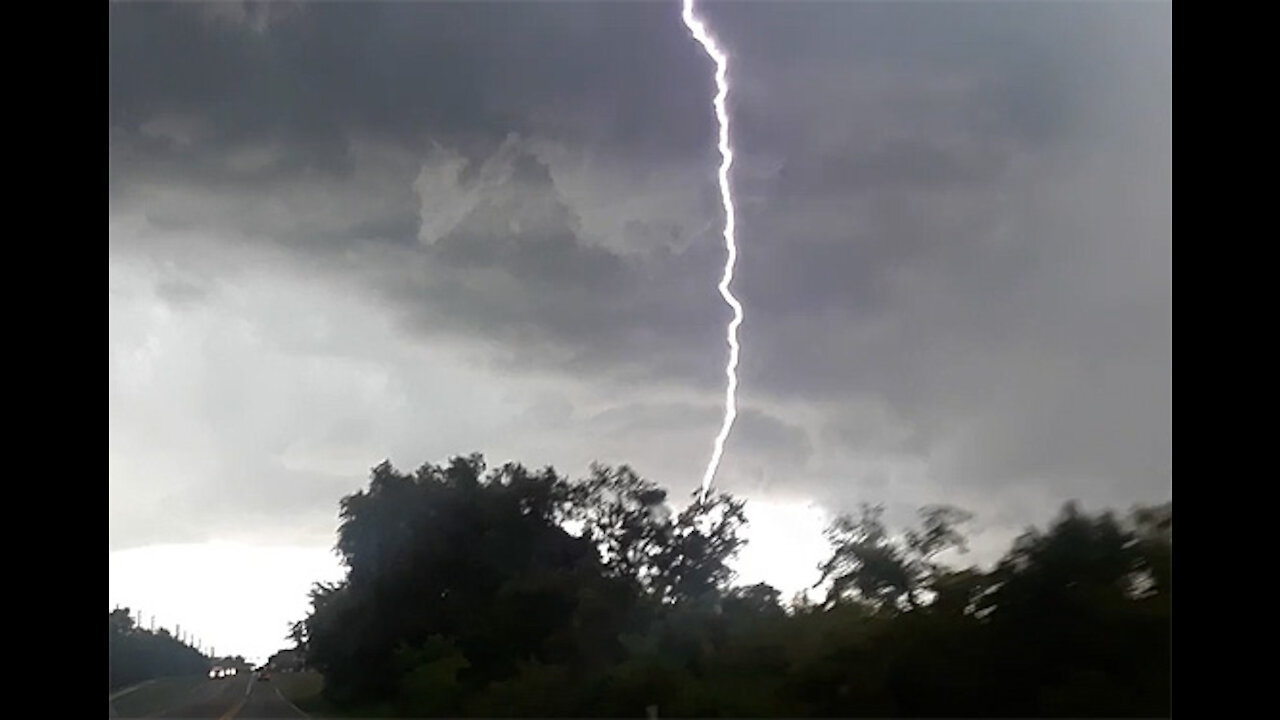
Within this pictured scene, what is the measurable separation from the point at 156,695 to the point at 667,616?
0.96m

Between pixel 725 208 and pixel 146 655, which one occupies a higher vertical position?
pixel 725 208

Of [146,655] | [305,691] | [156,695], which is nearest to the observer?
[146,655]

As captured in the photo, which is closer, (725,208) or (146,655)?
(146,655)

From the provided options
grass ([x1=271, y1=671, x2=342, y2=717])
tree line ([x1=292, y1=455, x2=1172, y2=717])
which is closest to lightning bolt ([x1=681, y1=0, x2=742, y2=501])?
tree line ([x1=292, y1=455, x2=1172, y2=717])

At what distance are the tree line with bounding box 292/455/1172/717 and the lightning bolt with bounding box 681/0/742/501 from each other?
207 mm

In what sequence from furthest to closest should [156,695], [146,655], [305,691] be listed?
[305,691]
[156,695]
[146,655]

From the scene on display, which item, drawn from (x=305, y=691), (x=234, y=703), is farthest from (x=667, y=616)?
(x=234, y=703)

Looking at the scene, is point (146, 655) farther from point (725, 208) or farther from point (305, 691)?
point (725, 208)

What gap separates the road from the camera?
7.06 ft

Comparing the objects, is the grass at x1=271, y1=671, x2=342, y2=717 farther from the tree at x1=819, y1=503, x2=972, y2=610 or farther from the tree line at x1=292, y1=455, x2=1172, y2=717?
the tree at x1=819, y1=503, x2=972, y2=610

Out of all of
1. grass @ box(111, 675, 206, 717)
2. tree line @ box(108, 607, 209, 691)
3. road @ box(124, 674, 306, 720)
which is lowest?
road @ box(124, 674, 306, 720)

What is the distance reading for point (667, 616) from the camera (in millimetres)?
2217

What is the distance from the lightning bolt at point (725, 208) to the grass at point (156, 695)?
1065mm
